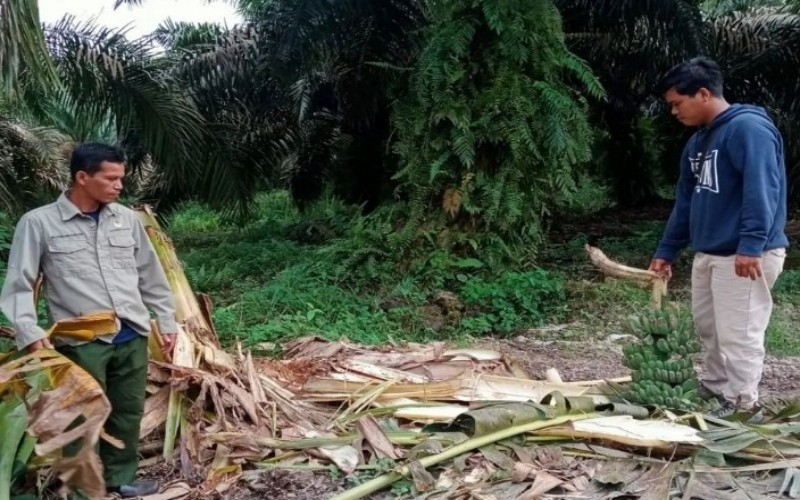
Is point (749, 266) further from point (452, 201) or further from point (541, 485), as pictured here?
point (452, 201)

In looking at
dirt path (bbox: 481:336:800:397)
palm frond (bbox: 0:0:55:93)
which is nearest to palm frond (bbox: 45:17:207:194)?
palm frond (bbox: 0:0:55:93)

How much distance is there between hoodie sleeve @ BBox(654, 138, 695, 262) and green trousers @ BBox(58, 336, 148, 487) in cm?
304

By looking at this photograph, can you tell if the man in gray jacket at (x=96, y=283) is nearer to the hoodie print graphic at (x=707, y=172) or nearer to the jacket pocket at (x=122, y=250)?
the jacket pocket at (x=122, y=250)

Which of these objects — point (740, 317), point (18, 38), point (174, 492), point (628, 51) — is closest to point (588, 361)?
point (740, 317)

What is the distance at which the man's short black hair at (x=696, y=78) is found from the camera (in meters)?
Result: 4.01

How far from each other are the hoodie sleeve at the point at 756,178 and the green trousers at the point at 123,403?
2978 mm

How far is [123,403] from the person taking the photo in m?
3.35

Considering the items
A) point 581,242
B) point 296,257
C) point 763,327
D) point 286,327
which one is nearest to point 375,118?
point 296,257

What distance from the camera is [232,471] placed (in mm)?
3410

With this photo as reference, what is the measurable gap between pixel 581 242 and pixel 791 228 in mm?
4279

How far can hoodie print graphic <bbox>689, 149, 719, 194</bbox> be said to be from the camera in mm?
4059

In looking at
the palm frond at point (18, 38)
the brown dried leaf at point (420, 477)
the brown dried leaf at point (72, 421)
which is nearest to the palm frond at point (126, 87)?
the palm frond at point (18, 38)

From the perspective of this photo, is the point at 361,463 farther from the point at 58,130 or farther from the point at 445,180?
the point at 58,130

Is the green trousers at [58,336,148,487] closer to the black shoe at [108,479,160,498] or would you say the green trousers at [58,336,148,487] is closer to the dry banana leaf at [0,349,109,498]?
the black shoe at [108,479,160,498]
